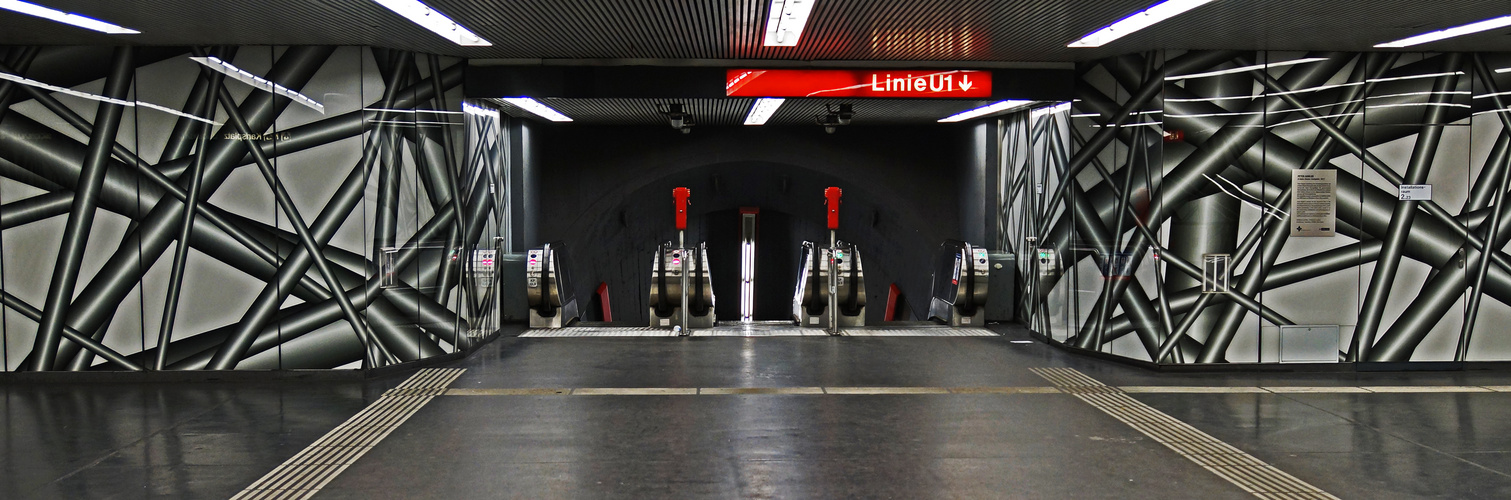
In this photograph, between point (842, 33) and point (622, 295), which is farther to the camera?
point (622, 295)

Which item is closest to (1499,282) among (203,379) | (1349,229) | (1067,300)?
(1349,229)

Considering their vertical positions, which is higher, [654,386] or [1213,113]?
[1213,113]

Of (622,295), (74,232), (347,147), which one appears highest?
(347,147)

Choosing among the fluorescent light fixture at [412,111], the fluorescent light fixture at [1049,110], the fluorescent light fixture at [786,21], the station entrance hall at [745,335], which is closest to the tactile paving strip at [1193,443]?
the station entrance hall at [745,335]

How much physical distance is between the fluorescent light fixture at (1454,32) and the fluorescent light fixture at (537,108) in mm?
6615

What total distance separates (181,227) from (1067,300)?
6.81m

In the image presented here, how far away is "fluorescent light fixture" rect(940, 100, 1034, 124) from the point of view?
9.29m

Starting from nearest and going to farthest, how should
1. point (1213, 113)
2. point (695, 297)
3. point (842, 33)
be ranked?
point (842, 33)
point (1213, 113)
point (695, 297)

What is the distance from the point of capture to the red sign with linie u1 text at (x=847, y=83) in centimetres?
753

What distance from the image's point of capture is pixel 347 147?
665cm

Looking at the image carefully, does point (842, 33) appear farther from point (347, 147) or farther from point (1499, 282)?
point (1499, 282)

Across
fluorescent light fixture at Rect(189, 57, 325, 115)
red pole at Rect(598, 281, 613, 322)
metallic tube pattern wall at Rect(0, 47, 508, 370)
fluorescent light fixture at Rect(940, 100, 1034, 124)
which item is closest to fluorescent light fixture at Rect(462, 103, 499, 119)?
metallic tube pattern wall at Rect(0, 47, 508, 370)

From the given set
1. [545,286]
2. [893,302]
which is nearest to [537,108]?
[545,286]

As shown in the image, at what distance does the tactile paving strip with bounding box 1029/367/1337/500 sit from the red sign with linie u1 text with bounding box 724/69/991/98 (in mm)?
2428
